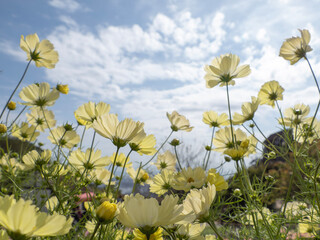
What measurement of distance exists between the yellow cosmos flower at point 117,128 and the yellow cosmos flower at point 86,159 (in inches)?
15.4

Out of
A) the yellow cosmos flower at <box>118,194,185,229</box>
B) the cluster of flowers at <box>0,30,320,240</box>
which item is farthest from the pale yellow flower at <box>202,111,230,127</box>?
the yellow cosmos flower at <box>118,194,185,229</box>

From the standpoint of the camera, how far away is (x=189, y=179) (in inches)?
31.8

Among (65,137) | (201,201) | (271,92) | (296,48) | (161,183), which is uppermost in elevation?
(296,48)

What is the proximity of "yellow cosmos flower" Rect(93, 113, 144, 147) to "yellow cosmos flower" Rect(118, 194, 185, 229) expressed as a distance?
0.20 metres

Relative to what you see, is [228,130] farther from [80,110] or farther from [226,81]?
[80,110]

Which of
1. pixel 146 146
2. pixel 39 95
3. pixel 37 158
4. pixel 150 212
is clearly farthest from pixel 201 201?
pixel 39 95

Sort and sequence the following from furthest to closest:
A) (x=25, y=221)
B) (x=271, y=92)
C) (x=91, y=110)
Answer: (x=271, y=92) < (x=91, y=110) < (x=25, y=221)

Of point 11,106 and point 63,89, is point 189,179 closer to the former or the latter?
point 63,89

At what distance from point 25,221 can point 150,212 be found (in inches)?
6.9

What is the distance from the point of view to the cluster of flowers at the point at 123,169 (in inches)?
15.6

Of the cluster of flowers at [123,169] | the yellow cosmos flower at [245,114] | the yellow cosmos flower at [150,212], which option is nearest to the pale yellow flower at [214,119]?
the cluster of flowers at [123,169]

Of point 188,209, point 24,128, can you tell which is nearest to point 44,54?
point 24,128

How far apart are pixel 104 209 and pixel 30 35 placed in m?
1.03

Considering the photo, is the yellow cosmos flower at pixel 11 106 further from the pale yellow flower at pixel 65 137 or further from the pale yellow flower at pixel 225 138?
the pale yellow flower at pixel 225 138
